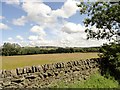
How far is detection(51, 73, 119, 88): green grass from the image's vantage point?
13.9 m

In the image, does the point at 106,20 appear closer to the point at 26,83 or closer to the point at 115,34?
the point at 115,34

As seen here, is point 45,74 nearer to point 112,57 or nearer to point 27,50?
point 112,57

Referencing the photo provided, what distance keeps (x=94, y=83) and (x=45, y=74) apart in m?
3.67

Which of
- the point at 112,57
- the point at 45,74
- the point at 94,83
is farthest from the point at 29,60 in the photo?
the point at 45,74

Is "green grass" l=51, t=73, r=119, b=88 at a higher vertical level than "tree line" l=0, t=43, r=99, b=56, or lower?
lower

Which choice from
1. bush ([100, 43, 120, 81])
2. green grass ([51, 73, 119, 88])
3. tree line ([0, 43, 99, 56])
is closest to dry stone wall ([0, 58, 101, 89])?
green grass ([51, 73, 119, 88])

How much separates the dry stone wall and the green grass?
0.34 meters

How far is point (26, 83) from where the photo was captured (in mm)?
12180

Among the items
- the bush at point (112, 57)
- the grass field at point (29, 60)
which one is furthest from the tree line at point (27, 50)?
the bush at point (112, 57)

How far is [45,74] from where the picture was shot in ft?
43.4

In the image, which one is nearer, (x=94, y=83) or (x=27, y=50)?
(x=94, y=83)

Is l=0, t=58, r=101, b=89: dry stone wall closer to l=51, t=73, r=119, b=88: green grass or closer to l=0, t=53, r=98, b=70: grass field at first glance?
l=51, t=73, r=119, b=88: green grass

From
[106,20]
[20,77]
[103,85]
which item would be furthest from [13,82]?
[106,20]

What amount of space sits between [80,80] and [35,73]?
3748 mm
